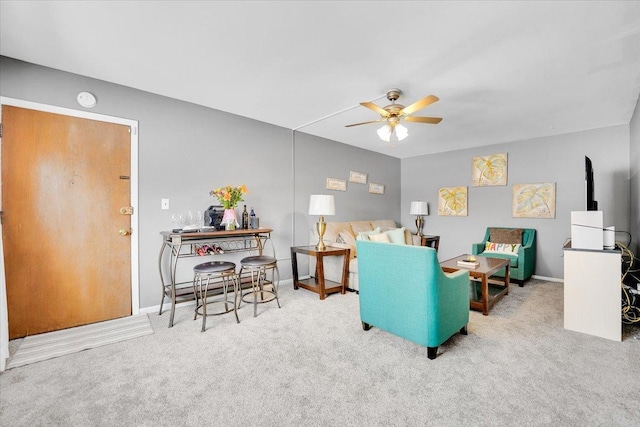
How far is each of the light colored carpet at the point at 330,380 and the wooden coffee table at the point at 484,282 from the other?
35 centimetres

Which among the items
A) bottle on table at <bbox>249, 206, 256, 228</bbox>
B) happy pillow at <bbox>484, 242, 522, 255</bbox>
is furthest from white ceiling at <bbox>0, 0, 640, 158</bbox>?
happy pillow at <bbox>484, 242, 522, 255</bbox>

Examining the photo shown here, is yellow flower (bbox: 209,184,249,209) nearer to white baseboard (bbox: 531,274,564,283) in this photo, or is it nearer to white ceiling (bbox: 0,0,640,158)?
white ceiling (bbox: 0,0,640,158)

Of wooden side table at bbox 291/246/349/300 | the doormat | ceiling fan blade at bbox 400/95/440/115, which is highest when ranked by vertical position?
ceiling fan blade at bbox 400/95/440/115

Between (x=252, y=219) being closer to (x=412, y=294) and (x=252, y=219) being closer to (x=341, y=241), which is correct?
(x=341, y=241)

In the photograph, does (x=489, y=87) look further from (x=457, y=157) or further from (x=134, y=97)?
(x=134, y=97)

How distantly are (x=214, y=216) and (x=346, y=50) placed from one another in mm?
2197

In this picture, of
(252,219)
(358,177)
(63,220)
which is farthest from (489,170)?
(63,220)

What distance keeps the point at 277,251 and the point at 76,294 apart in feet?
7.52

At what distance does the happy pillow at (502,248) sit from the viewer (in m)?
4.38

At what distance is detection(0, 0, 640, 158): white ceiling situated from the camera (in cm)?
181

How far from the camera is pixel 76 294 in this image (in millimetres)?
2672

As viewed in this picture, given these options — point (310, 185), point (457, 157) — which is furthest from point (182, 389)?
point (457, 157)

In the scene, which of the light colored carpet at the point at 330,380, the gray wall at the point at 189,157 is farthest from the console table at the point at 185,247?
the light colored carpet at the point at 330,380

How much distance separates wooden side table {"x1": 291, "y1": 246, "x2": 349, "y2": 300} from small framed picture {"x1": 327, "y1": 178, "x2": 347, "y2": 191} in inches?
55.5
